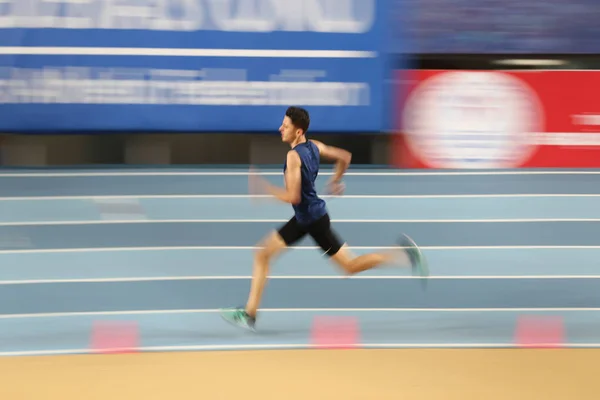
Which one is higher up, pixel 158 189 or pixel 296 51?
pixel 296 51

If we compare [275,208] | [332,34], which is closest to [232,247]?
[275,208]

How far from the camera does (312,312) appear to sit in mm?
7219

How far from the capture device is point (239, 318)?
6.55 metres

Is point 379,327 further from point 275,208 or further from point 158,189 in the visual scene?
point 158,189

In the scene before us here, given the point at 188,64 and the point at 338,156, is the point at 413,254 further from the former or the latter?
the point at 188,64

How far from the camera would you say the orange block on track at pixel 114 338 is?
6.05 m

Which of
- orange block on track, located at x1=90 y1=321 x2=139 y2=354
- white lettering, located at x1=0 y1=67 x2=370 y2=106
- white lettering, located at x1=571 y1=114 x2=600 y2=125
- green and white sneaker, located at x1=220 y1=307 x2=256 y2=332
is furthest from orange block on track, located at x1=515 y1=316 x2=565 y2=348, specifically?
white lettering, located at x1=0 y1=67 x2=370 y2=106

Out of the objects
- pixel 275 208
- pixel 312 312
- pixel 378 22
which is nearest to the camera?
pixel 312 312

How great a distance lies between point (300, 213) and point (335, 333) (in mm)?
885

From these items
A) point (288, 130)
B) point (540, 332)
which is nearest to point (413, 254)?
point (540, 332)

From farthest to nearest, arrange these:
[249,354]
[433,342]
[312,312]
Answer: [312,312], [433,342], [249,354]

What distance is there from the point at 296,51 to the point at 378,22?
1068 mm

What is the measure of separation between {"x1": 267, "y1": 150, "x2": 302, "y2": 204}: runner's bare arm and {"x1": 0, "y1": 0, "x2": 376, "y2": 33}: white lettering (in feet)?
18.7

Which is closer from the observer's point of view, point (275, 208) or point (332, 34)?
point (275, 208)
